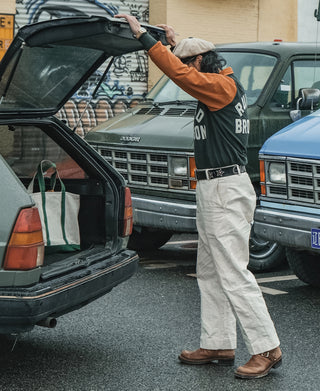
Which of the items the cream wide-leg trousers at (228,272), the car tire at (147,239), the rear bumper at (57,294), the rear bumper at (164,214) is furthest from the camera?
the car tire at (147,239)

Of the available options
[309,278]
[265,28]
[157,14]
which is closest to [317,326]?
[309,278]

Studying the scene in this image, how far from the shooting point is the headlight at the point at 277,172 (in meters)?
6.60

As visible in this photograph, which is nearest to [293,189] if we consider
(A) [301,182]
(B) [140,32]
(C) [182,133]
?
(A) [301,182]

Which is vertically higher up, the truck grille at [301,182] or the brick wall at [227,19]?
the brick wall at [227,19]

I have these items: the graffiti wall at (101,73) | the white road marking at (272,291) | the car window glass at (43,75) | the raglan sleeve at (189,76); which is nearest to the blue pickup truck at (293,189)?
the white road marking at (272,291)

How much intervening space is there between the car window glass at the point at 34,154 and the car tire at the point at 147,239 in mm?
3152

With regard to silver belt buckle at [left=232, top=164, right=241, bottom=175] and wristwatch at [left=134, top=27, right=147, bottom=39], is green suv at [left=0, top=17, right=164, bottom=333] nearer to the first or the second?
wristwatch at [left=134, top=27, right=147, bottom=39]

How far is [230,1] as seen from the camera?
17.3 meters

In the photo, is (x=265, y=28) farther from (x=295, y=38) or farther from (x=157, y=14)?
(x=157, y=14)

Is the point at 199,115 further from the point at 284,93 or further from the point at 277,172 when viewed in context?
the point at 284,93

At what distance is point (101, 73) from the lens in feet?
51.9

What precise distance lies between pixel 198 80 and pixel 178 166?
117 inches

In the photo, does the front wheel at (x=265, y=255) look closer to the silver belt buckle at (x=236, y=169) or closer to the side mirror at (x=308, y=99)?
the side mirror at (x=308, y=99)

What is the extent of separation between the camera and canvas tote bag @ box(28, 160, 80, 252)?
5254 millimetres
